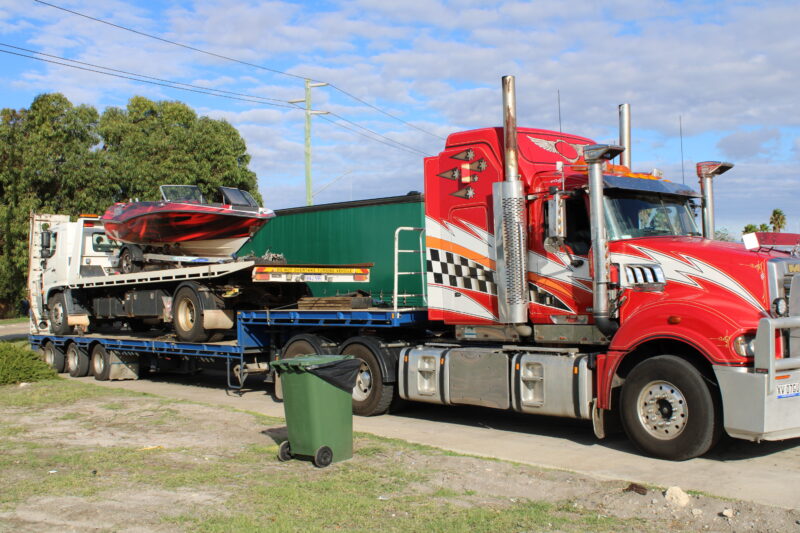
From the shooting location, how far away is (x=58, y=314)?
1742cm

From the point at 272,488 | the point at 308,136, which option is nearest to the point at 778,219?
the point at 308,136

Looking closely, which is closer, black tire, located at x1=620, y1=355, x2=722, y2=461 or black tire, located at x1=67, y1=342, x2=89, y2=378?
black tire, located at x1=620, y1=355, x2=722, y2=461

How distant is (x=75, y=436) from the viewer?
9.18m

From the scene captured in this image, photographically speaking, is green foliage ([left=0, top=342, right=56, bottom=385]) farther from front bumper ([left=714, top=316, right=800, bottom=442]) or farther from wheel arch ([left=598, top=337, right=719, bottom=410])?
front bumper ([left=714, top=316, right=800, bottom=442])

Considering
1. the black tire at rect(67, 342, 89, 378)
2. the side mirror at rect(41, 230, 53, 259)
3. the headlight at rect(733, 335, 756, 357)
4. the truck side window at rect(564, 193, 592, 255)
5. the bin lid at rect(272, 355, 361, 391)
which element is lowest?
the black tire at rect(67, 342, 89, 378)

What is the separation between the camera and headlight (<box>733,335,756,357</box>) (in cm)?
685

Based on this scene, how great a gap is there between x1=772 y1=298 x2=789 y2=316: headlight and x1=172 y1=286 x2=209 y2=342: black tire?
9.08m

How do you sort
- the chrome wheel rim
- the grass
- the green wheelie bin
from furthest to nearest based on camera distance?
the chrome wheel rim
the green wheelie bin
the grass

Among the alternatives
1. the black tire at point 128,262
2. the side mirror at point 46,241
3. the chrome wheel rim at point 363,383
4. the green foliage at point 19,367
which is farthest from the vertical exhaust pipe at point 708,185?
the side mirror at point 46,241

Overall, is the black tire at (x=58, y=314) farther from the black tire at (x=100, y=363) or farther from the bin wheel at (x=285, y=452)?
the bin wheel at (x=285, y=452)

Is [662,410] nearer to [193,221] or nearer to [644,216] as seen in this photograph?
[644,216]

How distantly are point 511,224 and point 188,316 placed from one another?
7.22m

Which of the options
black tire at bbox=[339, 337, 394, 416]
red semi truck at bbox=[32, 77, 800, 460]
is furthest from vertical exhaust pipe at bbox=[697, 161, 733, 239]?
black tire at bbox=[339, 337, 394, 416]

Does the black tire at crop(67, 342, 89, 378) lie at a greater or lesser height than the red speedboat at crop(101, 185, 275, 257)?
lesser
